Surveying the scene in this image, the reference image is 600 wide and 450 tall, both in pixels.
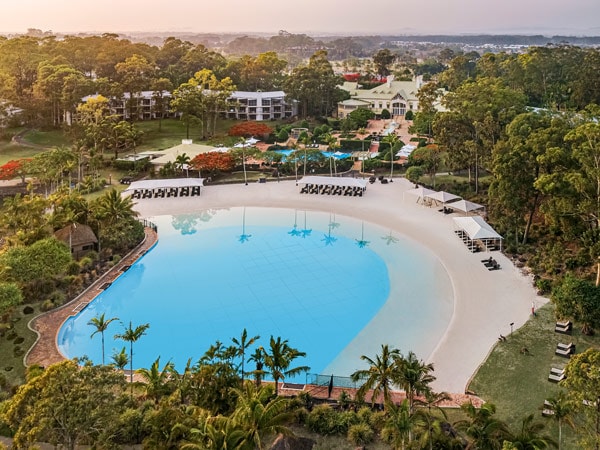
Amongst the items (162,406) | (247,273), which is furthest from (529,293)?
(162,406)

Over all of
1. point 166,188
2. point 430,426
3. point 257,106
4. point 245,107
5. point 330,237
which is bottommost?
point 330,237

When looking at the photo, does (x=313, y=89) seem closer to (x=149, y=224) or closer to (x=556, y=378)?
(x=149, y=224)

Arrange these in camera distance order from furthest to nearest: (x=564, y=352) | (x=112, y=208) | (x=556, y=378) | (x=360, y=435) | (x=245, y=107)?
(x=245, y=107), (x=112, y=208), (x=564, y=352), (x=556, y=378), (x=360, y=435)

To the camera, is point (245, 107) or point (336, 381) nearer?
point (336, 381)

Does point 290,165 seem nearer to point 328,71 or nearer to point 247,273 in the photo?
point 247,273

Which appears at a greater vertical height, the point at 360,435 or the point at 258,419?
the point at 258,419

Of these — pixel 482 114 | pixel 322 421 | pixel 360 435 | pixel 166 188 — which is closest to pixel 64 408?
pixel 322 421

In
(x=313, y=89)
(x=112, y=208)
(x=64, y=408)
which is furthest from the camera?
(x=313, y=89)
